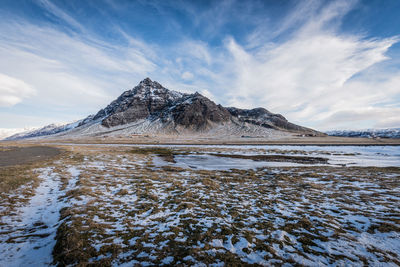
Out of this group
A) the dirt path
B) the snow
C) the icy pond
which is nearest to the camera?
the snow

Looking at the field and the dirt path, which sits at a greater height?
the field

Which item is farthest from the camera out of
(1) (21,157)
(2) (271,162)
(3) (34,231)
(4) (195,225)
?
(2) (271,162)

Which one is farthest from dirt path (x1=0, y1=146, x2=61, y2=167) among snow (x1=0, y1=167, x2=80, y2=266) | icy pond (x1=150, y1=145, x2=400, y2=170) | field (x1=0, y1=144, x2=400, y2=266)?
icy pond (x1=150, y1=145, x2=400, y2=170)

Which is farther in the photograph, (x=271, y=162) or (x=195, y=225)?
(x=271, y=162)

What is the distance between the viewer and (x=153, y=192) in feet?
39.8

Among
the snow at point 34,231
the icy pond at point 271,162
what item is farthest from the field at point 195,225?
the icy pond at point 271,162

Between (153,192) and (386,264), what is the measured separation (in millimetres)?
11389

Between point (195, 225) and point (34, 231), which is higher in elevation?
point (195, 225)

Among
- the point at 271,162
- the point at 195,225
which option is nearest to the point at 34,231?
the point at 195,225

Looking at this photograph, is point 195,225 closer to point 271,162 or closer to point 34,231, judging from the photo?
point 34,231

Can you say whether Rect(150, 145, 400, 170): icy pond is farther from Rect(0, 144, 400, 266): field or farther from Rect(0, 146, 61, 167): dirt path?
Rect(0, 146, 61, 167): dirt path

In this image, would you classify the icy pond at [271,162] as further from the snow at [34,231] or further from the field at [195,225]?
the snow at [34,231]

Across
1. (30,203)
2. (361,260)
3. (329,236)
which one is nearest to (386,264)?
(361,260)

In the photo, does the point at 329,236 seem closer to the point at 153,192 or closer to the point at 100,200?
the point at 153,192
